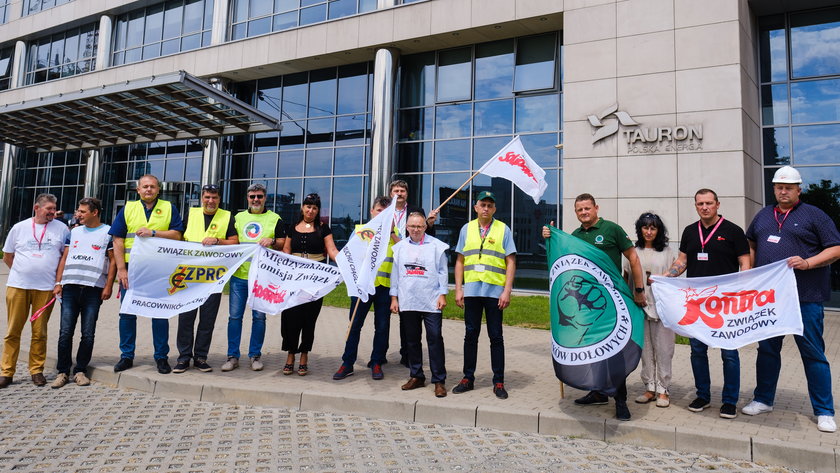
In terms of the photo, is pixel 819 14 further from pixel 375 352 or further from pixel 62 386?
pixel 62 386

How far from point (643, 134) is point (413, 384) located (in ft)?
35.3

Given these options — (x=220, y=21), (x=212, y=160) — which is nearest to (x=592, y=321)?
(x=212, y=160)

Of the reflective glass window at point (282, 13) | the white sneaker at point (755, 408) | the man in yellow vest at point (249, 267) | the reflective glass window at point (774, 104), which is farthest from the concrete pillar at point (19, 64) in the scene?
the white sneaker at point (755, 408)

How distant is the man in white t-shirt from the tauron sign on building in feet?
40.8

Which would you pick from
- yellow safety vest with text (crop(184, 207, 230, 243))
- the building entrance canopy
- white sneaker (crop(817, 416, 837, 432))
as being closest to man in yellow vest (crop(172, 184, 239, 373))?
yellow safety vest with text (crop(184, 207, 230, 243))

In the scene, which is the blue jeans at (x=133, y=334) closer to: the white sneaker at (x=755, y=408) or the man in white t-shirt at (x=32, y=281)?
the man in white t-shirt at (x=32, y=281)

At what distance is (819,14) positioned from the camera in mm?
Result: 13789

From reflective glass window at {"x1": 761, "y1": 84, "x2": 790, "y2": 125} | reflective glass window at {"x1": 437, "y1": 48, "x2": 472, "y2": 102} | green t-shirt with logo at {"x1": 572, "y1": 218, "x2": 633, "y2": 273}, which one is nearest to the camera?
green t-shirt with logo at {"x1": 572, "y1": 218, "x2": 633, "y2": 273}

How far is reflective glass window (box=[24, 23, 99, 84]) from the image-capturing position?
82.0 feet

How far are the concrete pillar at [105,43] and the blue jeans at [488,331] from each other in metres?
25.8

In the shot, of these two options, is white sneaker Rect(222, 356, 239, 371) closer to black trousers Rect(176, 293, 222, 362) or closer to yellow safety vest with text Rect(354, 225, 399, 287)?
black trousers Rect(176, 293, 222, 362)

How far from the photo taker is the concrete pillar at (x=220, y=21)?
812 inches

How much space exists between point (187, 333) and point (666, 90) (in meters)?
12.7

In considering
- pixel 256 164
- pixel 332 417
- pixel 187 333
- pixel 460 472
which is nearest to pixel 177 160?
pixel 256 164
